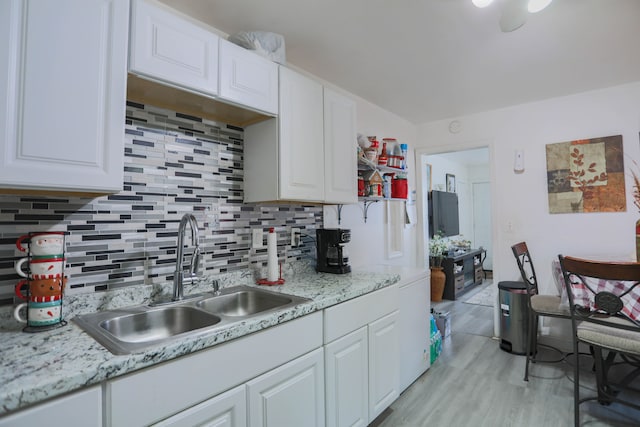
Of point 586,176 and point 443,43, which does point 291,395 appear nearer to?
point 443,43

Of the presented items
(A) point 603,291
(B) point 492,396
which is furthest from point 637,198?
(B) point 492,396

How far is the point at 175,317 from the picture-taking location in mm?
1417

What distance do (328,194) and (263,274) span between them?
64cm

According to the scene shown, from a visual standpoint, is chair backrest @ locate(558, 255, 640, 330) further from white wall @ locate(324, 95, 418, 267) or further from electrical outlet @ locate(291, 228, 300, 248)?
electrical outlet @ locate(291, 228, 300, 248)

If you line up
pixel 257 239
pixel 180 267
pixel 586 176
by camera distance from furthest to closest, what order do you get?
pixel 586 176 → pixel 257 239 → pixel 180 267

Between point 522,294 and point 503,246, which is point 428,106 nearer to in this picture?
point 503,246

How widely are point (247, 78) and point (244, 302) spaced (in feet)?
3.77

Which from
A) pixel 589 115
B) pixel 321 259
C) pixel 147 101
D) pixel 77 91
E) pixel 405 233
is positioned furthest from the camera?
pixel 405 233

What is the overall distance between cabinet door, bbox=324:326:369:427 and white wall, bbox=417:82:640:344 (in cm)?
226

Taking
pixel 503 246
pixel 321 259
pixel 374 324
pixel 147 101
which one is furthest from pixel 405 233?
pixel 147 101

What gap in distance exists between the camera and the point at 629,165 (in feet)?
8.77

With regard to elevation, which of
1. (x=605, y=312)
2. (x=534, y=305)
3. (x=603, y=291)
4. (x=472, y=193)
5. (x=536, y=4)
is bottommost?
(x=534, y=305)

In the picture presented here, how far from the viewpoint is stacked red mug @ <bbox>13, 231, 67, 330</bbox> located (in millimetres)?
1059

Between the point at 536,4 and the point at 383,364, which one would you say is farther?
the point at 383,364
